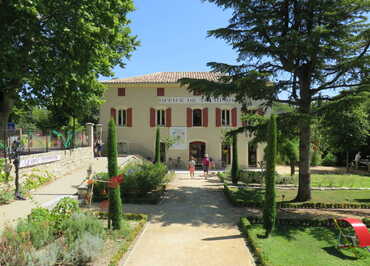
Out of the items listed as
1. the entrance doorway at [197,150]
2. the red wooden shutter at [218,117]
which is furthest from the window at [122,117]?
the red wooden shutter at [218,117]

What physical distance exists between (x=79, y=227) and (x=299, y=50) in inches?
376

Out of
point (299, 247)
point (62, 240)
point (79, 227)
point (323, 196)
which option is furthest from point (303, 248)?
point (323, 196)

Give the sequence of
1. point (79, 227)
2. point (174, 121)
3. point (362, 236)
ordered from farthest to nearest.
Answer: point (174, 121) < point (362, 236) < point (79, 227)

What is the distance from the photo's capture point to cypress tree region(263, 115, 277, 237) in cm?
697

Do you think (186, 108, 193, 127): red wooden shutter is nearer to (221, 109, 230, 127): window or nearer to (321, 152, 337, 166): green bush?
(221, 109, 230, 127): window

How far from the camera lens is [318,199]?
37.4ft

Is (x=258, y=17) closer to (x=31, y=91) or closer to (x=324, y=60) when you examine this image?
(x=324, y=60)

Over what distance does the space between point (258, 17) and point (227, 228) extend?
28.1 feet

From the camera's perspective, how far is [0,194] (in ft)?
30.0

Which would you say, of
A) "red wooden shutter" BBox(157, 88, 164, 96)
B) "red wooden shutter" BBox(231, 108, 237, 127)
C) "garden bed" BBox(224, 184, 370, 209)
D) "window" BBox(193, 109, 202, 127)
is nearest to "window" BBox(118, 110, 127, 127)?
"red wooden shutter" BBox(157, 88, 164, 96)

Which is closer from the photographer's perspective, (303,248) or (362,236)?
(362,236)

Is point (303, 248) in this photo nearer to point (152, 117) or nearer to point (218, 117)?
point (218, 117)

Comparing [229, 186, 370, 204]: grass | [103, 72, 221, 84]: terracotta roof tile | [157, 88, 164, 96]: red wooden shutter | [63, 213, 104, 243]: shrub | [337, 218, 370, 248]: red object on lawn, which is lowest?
[229, 186, 370, 204]: grass

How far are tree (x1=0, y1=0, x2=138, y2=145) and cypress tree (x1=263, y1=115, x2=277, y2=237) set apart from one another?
8905 millimetres
